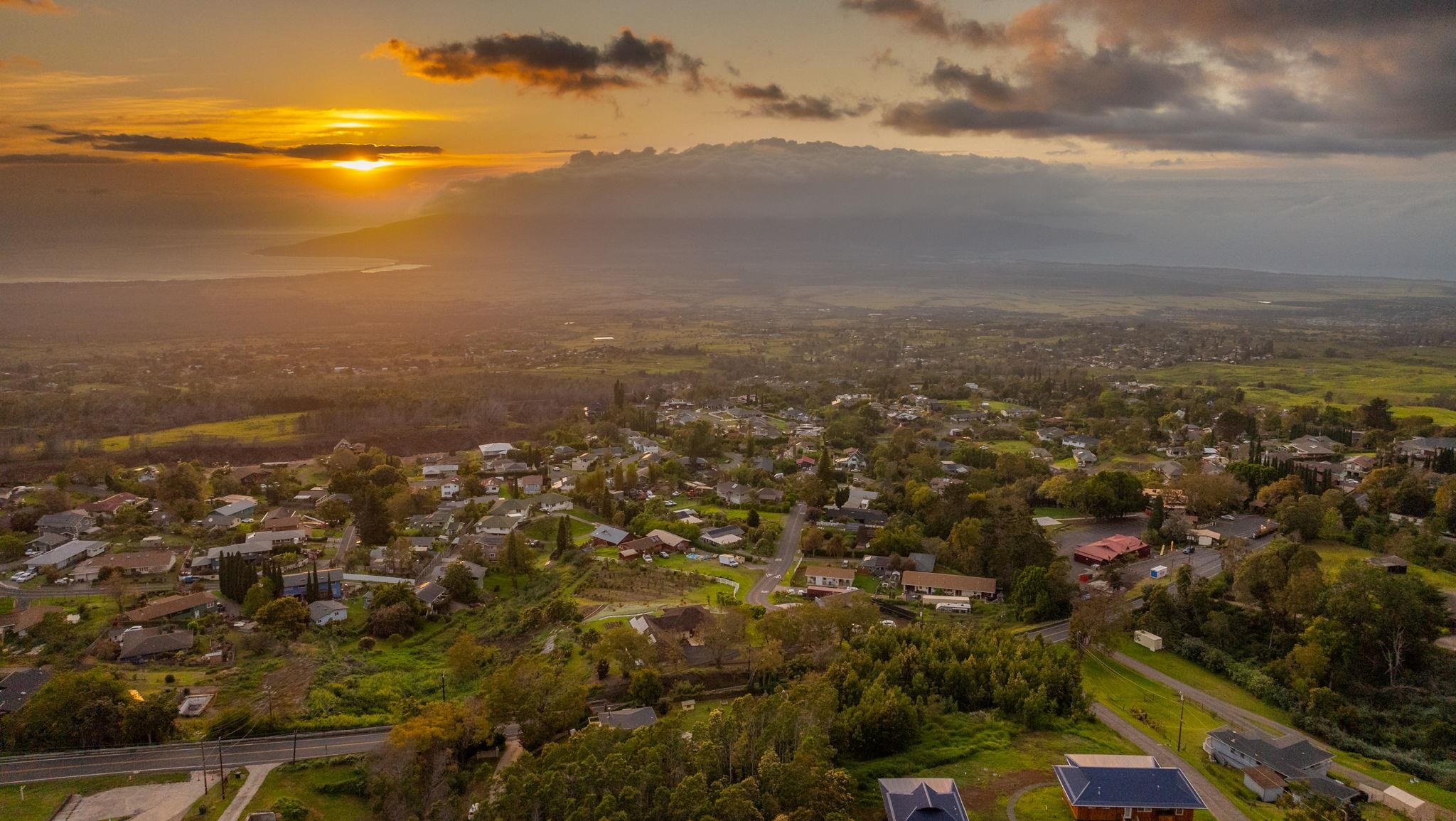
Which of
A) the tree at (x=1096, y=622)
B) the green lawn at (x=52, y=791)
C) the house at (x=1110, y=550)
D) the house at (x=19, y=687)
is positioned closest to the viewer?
the green lawn at (x=52, y=791)

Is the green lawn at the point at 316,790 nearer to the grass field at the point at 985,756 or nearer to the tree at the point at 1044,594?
the grass field at the point at 985,756

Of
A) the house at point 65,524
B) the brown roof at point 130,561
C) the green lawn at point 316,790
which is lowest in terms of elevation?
the house at point 65,524

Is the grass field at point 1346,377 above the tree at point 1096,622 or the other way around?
above

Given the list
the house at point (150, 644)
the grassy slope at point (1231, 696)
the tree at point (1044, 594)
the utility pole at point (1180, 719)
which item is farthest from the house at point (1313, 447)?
the house at point (150, 644)

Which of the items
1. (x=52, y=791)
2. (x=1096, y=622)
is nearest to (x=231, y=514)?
(x=52, y=791)

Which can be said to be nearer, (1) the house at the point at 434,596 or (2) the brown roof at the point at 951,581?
(1) the house at the point at 434,596

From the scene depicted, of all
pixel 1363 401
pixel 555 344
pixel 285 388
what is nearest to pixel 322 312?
pixel 555 344

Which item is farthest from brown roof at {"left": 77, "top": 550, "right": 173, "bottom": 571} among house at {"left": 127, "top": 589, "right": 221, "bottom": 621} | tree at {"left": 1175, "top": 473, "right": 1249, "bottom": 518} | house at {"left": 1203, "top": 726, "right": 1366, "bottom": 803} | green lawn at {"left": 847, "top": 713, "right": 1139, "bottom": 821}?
tree at {"left": 1175, "top": 473, "right": 1249, "bottom": 518}

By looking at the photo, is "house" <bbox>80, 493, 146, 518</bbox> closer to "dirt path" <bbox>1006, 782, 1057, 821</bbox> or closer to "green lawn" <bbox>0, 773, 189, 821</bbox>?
"green lawn" <bbox>0, 773, 189, 821</bbox>
